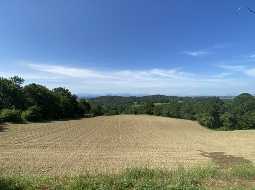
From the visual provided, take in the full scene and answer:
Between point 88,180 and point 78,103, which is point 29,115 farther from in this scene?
point 88,180

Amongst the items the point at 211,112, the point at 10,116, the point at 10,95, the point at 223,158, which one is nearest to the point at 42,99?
the point at 10,95

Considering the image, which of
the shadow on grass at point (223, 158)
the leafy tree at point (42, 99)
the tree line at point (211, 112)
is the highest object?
the leafy tree at point (42, 99)

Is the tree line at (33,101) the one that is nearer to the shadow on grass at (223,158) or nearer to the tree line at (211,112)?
the tree line at (211,112)

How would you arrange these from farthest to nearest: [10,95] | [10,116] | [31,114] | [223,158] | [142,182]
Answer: [10,95]
[31,114]
[10,116]
[223,158]
[142,182]

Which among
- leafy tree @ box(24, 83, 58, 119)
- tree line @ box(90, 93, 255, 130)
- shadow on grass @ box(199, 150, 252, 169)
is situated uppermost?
leafy tree @ box(24, 83, 58, 119)

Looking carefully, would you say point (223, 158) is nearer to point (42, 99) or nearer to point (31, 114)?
point (31, 114)

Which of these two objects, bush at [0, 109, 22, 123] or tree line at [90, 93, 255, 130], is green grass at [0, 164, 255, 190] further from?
tree line at [90, 93, 255, 130]

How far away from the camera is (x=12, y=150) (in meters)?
23.8

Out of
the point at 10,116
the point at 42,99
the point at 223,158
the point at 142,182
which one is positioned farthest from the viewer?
the point at 42,99

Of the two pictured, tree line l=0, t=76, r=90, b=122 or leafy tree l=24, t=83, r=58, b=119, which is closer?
tree line l=0, t=76, r=90, b=122

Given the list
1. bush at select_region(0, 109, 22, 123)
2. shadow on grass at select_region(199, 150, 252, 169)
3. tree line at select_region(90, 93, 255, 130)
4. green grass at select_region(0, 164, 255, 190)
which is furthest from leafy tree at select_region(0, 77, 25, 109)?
green grass at select_region(0, 164, 255, 190)

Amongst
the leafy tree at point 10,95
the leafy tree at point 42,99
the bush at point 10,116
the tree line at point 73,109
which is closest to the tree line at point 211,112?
the tree line at point 73,109

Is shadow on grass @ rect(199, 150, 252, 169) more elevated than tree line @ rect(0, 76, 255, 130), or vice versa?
tree line @ rect(0, 76, 255, 130)

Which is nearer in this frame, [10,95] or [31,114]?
[31,114]
